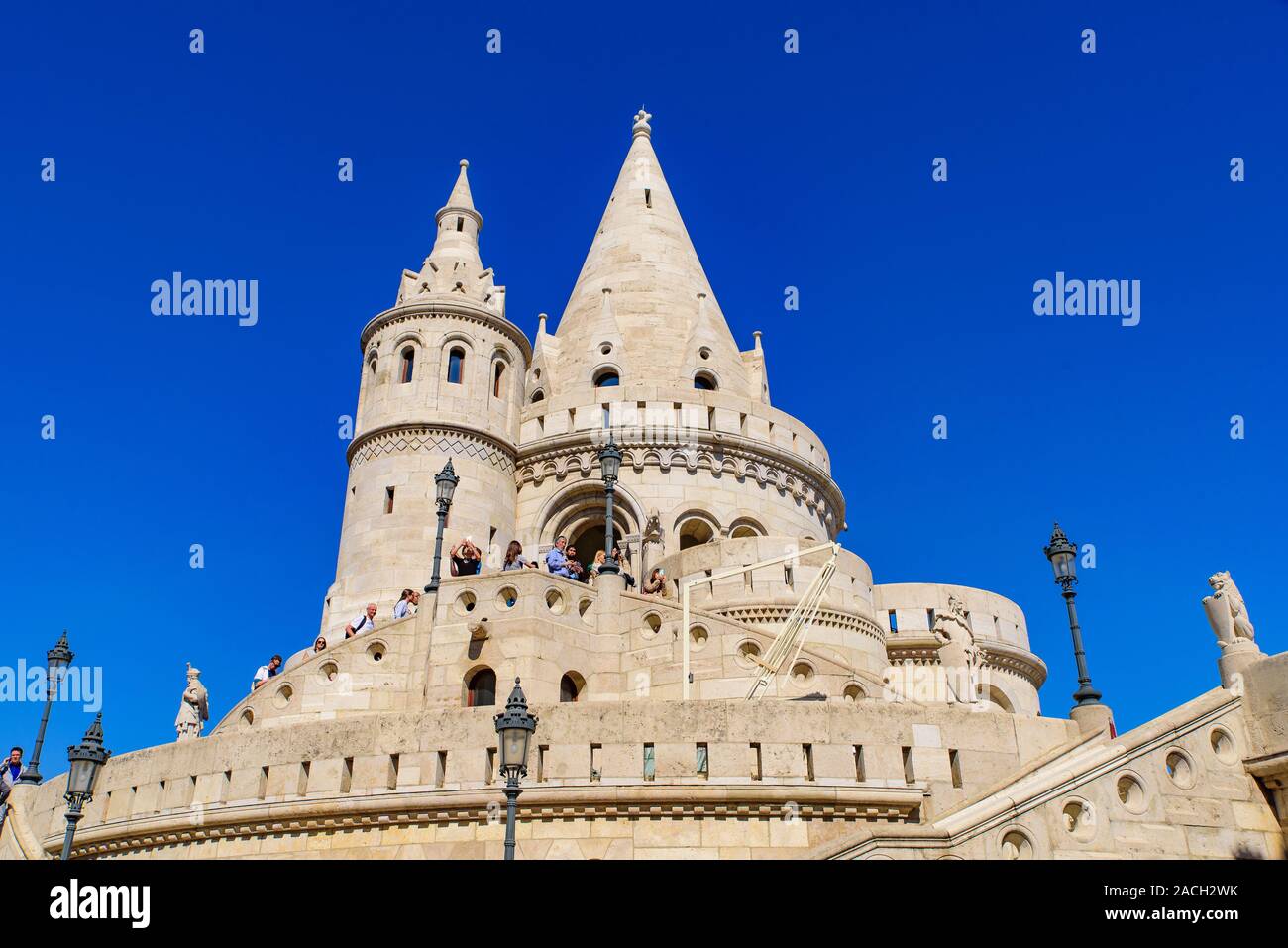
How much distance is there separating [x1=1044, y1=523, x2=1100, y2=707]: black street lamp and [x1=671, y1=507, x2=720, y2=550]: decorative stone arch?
11853mm

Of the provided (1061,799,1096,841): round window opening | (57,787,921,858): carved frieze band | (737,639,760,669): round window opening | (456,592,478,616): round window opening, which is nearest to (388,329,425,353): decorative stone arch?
(456,592,478,616): round window opening

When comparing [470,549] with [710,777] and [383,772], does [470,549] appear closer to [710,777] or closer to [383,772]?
[383,772]

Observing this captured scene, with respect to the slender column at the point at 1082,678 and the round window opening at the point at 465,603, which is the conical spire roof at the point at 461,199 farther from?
the slender column at the point at 1082,678

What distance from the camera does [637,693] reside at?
1591 cm

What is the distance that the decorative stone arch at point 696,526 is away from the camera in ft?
80.9

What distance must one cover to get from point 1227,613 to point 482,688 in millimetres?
10362

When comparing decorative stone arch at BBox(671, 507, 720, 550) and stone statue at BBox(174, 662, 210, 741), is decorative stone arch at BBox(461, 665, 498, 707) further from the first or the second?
decorative stone arch at BBox(671, 507, 720, 550)

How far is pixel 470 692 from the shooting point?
1600cm

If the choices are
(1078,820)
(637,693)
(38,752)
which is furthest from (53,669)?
(1078,820)

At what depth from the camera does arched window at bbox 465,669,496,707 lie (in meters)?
16.0

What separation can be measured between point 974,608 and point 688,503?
26.1 feet

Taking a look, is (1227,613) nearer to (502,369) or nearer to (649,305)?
(502,369)

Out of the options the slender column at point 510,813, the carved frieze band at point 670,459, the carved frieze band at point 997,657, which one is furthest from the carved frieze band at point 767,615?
the slender column at point 510,813

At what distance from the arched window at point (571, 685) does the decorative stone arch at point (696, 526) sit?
8.33 metres
